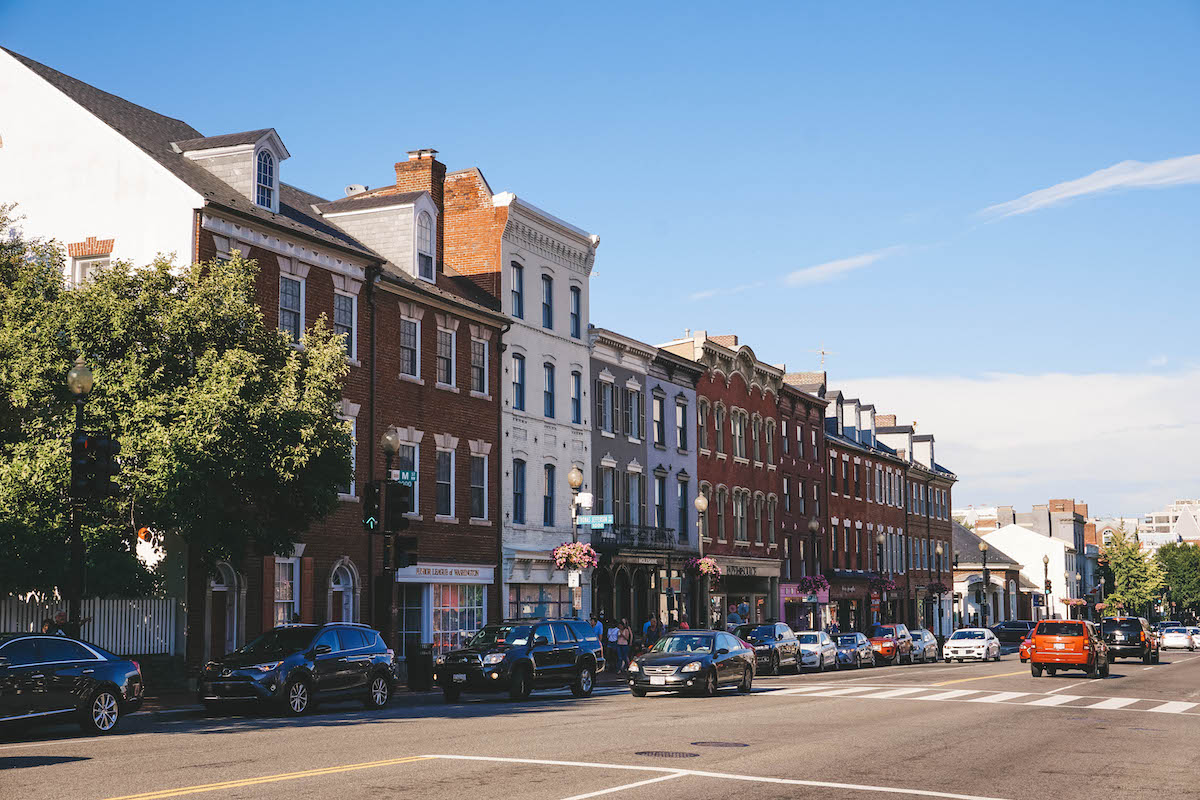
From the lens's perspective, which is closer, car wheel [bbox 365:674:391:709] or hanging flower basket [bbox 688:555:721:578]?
car wheel [bbox 365:674:391:709]

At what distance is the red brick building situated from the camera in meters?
55.8

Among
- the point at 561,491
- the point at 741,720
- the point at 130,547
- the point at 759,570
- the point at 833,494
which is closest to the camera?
the point at 741,720

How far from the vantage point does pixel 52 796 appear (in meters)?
11.5

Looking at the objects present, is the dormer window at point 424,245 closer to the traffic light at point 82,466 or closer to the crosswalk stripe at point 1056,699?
the traffic light at point 82,466

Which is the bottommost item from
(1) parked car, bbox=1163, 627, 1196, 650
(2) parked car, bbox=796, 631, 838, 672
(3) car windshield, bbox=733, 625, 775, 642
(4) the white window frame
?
(1) parked car, bbox=1163, 627, 1196, 650

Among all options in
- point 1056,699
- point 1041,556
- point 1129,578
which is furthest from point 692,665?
point 1129,578

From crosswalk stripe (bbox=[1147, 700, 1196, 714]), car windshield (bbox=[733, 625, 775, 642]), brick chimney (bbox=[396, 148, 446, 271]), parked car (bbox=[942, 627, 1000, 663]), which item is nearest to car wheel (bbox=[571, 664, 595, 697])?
crosswalk stripe (bbox=[1147, 700, 1196, 714])

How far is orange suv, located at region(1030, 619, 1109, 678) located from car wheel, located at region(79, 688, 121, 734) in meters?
26.5

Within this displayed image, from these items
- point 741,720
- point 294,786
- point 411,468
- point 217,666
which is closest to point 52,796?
point 294,786

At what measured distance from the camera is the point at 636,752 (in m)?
15.4

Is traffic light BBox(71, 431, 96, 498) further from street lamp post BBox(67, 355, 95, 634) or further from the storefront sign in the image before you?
the storefront sign

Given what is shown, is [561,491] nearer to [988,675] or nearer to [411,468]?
[411,468]

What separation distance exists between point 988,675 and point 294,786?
31055 millimetres

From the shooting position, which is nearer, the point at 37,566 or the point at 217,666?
the point at 217,666
